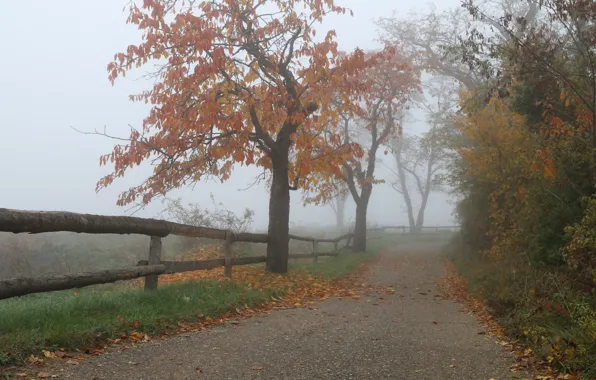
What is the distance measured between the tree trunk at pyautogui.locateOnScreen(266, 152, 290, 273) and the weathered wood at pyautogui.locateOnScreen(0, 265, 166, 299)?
546 centimetres

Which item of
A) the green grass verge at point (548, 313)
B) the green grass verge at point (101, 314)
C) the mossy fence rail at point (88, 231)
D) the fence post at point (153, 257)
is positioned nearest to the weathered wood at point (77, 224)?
the mossy fence rail at point (88, 231)

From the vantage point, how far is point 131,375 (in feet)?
13.4

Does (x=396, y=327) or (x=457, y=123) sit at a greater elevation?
(x=457, y=123)

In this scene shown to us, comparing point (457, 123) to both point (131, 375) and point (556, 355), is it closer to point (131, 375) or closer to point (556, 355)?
point (556, 355)

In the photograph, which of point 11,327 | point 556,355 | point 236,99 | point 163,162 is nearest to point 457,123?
point 236,99

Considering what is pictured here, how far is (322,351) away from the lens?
5.18 meters

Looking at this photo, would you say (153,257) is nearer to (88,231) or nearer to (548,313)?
(88,231)

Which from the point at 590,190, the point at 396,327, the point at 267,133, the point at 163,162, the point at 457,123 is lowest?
the point at 396,327

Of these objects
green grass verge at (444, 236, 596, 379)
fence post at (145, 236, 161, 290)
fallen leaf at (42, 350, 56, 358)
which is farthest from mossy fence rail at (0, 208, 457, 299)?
green grass verge at (444, 236, 596, 379)

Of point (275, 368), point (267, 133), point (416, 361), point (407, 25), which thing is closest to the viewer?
point (275, 368)

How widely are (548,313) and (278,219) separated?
725 cm

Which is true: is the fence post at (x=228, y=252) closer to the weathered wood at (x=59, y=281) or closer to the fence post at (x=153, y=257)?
the fence post at (x=153, y=257)

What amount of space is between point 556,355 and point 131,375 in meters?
3.99

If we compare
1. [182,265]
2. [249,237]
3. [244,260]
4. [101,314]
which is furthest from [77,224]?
[249,237]
